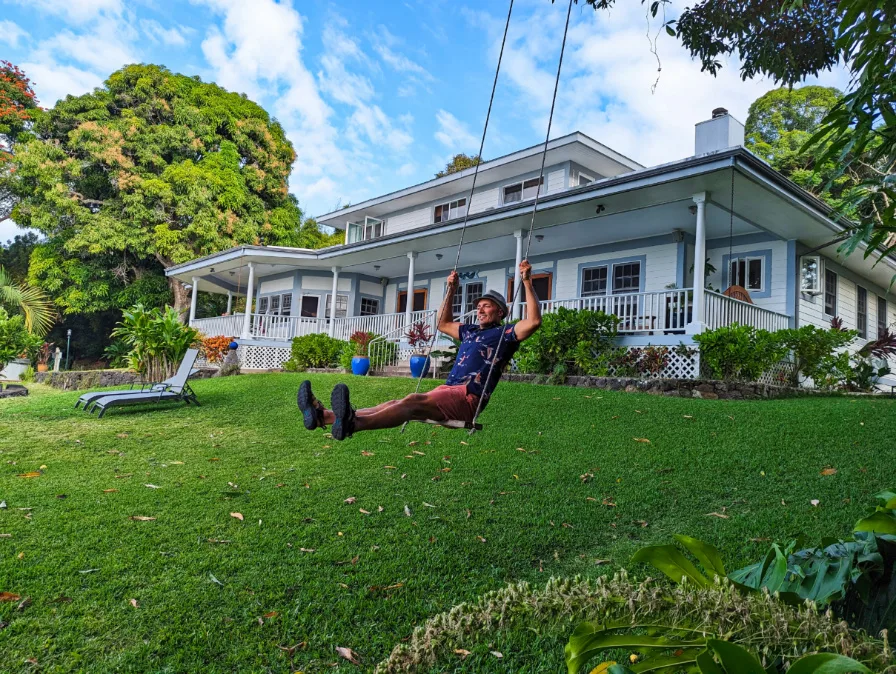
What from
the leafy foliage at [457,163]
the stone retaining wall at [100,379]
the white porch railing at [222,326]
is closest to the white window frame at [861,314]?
the stone retaining wall at [100,379]

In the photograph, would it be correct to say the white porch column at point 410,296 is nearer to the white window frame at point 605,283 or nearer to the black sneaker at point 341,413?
the white window frame at point 605,283

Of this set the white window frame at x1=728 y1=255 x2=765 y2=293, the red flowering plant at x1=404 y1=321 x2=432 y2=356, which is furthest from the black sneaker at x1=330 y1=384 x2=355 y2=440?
the white window frame at x1=728 y1=255 x2=765 y2=293

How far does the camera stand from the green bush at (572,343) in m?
10.6

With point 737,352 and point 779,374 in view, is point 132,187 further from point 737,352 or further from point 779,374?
point 779,374

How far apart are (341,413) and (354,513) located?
5.52 ft

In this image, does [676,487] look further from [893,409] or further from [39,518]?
[39,518]

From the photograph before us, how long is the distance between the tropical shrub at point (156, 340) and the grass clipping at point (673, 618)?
12.0 m

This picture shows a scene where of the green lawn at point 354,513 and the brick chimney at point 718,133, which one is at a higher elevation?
the brick chimney at point 718,133

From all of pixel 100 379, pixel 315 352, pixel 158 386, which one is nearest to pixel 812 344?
pixel 315 352

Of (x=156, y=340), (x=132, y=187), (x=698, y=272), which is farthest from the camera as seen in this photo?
(x=132, y=187)

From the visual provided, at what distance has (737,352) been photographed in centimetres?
929

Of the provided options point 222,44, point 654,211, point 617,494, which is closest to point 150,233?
point 222,44

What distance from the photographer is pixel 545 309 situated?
12.4 metres

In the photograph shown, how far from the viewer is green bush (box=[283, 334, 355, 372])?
608 inches
